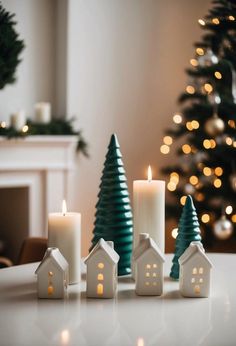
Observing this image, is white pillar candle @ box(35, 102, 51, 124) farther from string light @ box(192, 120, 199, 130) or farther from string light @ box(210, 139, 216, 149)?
string light @ box(210, 139, 216, 149)

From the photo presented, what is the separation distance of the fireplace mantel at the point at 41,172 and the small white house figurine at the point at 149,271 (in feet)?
7.35

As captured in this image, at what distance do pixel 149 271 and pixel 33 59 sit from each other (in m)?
2.66

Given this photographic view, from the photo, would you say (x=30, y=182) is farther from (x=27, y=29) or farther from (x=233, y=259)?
(x=233, y=259)

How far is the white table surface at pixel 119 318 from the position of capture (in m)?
1.26

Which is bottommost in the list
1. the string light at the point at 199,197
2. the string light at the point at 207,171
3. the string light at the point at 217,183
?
the string light at the point at 199,197

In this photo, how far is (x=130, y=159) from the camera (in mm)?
4410

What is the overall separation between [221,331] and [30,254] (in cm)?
125

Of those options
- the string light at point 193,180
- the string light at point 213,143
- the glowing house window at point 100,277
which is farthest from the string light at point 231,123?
the glowing house window at point 100,277

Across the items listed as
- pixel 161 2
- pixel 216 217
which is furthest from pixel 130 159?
pixel 161 2

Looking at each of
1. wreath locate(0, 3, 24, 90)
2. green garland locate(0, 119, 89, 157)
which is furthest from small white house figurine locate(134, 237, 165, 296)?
green garland locate(0, 119, 89, 157)

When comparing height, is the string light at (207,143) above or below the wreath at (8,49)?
below

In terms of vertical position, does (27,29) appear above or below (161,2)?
below

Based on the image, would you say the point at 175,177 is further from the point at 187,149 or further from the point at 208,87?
the point at 208,87

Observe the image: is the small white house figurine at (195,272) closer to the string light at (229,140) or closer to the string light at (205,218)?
the string light at (229,140)
